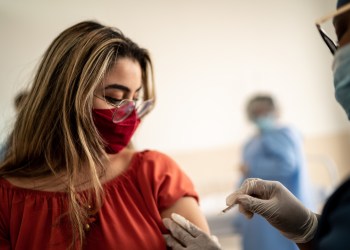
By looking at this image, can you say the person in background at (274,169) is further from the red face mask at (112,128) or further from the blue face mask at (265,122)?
the red face mask at (112,128)

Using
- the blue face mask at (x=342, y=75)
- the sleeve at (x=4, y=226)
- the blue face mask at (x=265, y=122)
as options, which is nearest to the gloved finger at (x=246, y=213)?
the blue face mask at (x=342, y=75)

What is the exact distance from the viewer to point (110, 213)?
3.68 ft

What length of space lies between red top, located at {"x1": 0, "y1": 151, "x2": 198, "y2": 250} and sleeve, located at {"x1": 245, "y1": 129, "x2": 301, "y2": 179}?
Answer: 167 cm

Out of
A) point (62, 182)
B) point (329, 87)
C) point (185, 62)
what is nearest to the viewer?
point (62, 182)

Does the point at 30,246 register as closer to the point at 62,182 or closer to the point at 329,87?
the point at 62,182

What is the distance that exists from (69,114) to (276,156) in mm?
1941

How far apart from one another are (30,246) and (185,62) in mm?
3071

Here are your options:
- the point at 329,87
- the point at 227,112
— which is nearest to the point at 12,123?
the point at 227,112

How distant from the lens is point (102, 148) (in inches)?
47.6

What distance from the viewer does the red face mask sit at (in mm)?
1183

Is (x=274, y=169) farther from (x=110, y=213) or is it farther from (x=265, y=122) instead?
(x=110, y=213)

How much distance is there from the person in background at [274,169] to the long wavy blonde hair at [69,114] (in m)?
1.80

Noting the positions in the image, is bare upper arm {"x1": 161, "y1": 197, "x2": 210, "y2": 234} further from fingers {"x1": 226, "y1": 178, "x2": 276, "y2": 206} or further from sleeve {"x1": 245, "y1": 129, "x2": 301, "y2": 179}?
sleeve {"x1": 245, "y1": 129, "x2": 301, "y2": 179}

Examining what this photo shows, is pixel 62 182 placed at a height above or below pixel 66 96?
below
